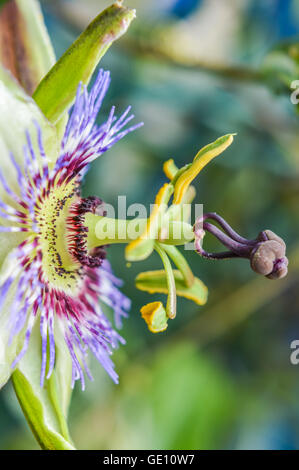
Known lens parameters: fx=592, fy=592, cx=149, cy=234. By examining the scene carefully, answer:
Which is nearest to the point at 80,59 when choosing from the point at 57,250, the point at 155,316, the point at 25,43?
the point at 25,43

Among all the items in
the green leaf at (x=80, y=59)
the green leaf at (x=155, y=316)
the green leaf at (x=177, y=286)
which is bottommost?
the green leaf at (x=155, y=316)

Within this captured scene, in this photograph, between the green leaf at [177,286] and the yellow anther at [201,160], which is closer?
the yellow anther at [201,160]

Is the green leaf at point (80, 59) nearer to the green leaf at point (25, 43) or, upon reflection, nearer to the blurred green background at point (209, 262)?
the green leaf at point (25, 43)

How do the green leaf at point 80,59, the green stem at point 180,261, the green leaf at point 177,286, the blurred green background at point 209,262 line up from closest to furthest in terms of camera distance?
the green leaf at point 80,59 → the green stem at point 180,261 → the green leaf at point 177,286 → the blurred green background at point 209,262

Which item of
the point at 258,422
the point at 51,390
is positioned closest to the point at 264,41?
the point at 258,422

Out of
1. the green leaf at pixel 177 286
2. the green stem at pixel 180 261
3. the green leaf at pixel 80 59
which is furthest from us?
the green leaf at pixel 177 286

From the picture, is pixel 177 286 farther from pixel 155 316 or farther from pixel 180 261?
pixel 155 316

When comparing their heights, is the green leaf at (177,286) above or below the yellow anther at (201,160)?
below

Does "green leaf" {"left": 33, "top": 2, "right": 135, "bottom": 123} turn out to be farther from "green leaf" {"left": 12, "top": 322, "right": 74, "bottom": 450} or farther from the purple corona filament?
"green leaf" {"left": 12, "top": 322, "right": 74, "bottom": 450}

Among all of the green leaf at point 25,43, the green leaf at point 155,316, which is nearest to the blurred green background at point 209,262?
the green leaf at point 25,43
